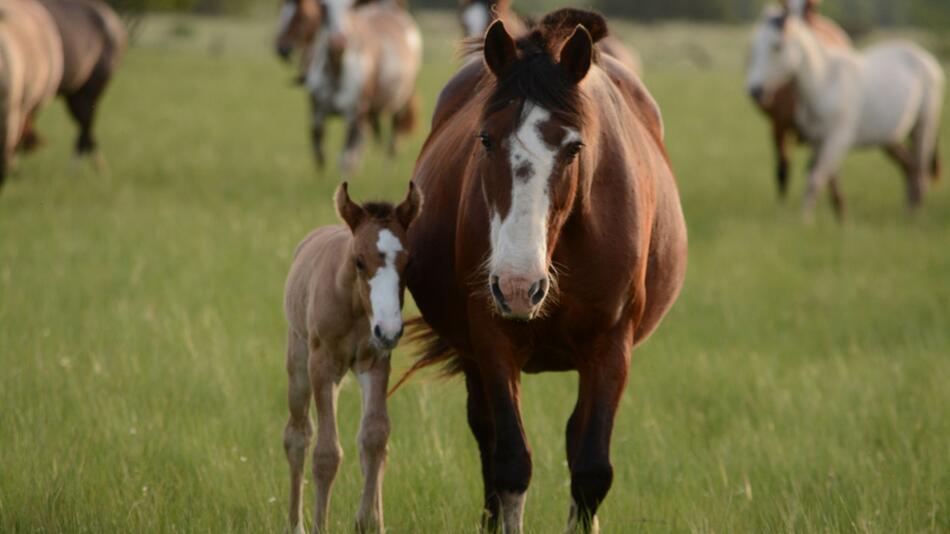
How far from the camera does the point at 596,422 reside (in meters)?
4.29

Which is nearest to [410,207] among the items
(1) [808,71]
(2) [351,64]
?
(1) [808,71]

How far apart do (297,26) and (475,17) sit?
3776 millimetres

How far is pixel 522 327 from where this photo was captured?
14.0ft

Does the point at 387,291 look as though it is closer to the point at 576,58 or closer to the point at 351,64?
the point at 576,58

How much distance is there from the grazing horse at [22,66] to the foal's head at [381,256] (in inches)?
293

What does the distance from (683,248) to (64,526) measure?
2465 mm

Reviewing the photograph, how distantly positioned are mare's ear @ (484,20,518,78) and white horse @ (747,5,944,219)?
9719 millimetres

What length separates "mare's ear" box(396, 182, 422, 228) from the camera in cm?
443

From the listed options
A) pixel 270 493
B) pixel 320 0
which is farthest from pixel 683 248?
pixel 320 0

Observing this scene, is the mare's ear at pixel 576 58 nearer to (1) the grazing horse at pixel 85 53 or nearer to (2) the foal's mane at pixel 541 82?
(2) the foal's mane at pixel 541 82

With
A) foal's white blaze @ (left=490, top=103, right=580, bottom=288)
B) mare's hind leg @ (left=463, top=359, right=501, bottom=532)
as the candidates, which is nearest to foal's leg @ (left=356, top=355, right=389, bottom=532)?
mare's hind leg @ (left=463, top=359, right=501, bottom=532)

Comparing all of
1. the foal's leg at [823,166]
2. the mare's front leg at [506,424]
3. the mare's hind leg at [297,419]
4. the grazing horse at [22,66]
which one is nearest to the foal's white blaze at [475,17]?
the foal's leg at [823,166]

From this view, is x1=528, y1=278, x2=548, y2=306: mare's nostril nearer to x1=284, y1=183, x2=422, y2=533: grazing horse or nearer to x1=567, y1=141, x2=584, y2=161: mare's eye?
x1=567, y1=141, x2=584, y2=161: mare's eye

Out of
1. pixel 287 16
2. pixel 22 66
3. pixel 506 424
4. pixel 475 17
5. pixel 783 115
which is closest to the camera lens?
pixel 506 424
